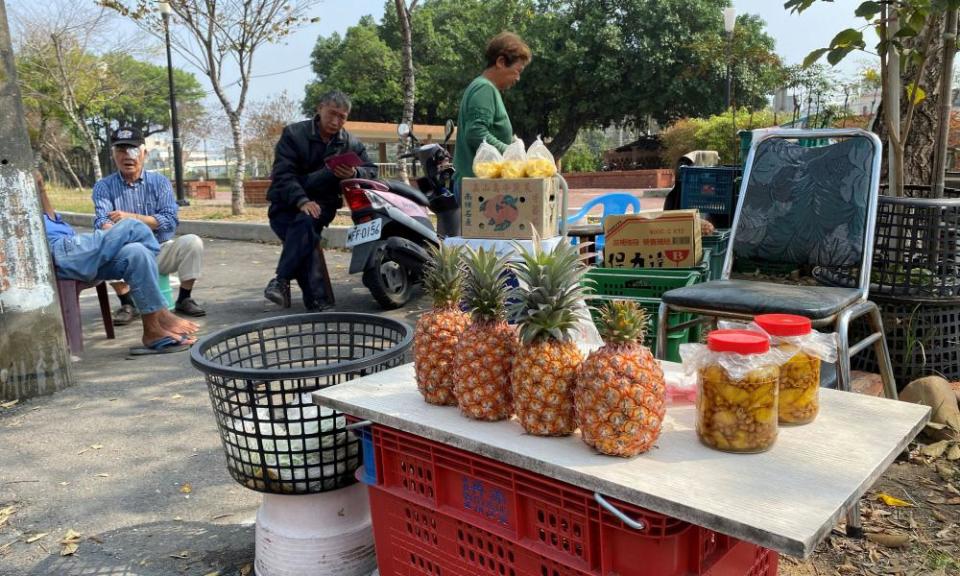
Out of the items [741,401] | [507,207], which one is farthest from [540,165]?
[741,401]

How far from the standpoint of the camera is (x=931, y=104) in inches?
185

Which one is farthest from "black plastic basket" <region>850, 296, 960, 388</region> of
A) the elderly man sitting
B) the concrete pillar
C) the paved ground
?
the concrete pillar

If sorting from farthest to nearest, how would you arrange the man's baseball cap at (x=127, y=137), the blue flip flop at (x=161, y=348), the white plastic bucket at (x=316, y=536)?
the man's baseball cap at (x=127, y=137) → the blue flip flop at (x=161, y=348) → the white plastic bucket at (x=316, y=536)

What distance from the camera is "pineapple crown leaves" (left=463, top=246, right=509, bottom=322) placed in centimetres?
183

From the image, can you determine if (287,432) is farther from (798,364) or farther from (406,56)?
(406,56)

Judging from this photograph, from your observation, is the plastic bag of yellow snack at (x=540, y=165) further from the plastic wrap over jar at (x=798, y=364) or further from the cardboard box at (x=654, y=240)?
the plastic wrap over jar at (x=798, y=364)

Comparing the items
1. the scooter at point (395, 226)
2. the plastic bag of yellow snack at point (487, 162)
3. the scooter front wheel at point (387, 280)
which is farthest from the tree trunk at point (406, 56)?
the plastic bag of yellow snack at point (487, 162)

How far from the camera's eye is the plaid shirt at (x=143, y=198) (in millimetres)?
5320

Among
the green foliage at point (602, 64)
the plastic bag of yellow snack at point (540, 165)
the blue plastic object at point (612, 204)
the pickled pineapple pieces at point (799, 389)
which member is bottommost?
the pickled pineapple pieces at point (799, 389)

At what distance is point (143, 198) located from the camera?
544 centimetres

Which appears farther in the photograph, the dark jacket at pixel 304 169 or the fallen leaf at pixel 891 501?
the dark jacket at pixel 304 169

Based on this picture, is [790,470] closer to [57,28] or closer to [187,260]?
[187,260]

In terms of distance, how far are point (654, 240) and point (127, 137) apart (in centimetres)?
402

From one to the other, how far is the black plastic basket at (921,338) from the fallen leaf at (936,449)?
1.61ft
